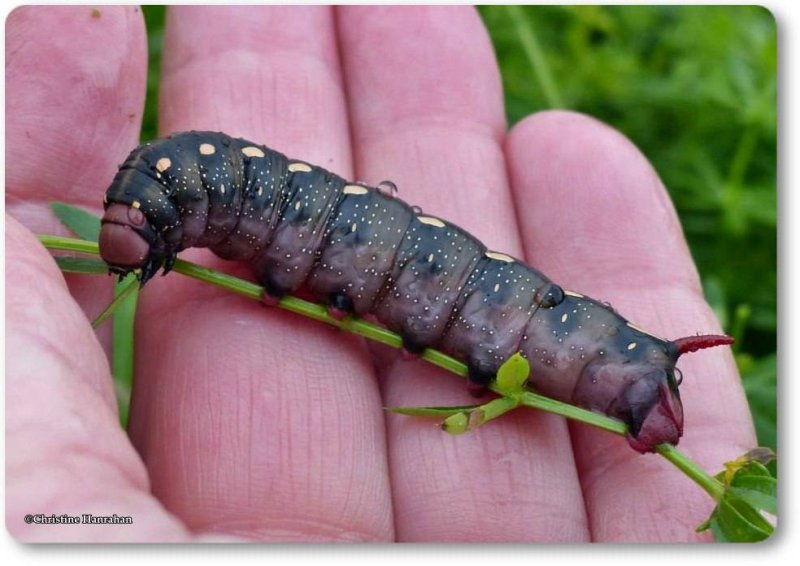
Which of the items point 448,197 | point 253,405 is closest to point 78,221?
point 253,405

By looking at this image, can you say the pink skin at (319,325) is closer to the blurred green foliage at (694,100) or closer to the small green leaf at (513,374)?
the small green leaf at (513,374)

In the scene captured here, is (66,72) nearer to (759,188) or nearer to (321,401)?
(321,401)

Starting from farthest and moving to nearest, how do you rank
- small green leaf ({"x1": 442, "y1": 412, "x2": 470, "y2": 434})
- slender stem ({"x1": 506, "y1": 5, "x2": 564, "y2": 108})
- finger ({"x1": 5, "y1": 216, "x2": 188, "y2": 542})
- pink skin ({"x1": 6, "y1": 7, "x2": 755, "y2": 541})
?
slender stem ({"x1": 506, "y1": 5, "x2": 564, "y2": 108}) → small green leaf ({"x1": 442, "y1": 412, "x2": 470, "y2": 434}) → pink skin ({"x1": 6, "y1": 7, "x2": 755, "y2": 541}) → finger ({"x1": 5, "y1": 216, "x2": 188, "y2": 542})

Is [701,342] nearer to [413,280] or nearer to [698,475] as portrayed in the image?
[698,475]

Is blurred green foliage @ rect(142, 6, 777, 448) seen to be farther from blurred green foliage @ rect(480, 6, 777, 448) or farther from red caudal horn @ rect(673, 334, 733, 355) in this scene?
red caudal horn @ rect(673, 334, 733, 355)

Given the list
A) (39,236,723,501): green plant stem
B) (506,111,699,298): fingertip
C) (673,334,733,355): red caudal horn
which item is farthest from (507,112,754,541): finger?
(673,334,733,355): red caudal horn

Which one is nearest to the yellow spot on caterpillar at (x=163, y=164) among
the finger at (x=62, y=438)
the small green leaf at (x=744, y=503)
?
the finger at (x=62, y=438)
